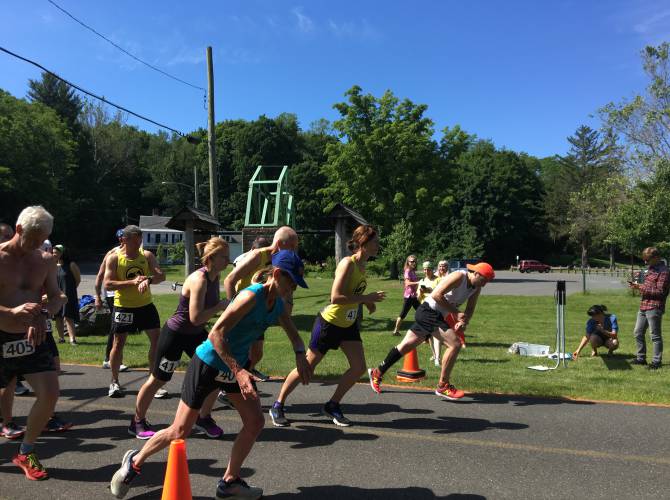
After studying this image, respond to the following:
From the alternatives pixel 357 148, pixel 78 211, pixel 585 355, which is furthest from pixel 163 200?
pixel 585 355

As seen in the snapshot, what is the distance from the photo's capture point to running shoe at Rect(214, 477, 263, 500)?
3.39 meters

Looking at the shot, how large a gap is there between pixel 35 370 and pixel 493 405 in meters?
4.67

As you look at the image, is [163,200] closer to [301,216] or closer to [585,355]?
[301,216]

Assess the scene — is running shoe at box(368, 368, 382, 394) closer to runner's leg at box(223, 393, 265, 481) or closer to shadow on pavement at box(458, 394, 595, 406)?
shadow on pavement at box(458, 394, 595, 406)

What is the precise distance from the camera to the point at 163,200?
251ft

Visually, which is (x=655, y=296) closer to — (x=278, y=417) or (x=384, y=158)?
(x=278, y=417)

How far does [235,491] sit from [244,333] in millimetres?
1045

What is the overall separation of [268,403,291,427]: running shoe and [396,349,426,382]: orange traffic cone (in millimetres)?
2420

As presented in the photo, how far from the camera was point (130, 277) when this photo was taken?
615 centimetres

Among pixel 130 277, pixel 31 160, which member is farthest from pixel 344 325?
pixel 31 160

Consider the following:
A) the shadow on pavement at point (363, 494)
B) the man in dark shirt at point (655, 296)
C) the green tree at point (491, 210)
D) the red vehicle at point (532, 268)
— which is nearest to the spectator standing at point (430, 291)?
the man in dark shirt at point (655, 296)

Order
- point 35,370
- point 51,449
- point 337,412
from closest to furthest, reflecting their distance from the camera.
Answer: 1. point 35,370
2. point 51,449
3. point 337,412

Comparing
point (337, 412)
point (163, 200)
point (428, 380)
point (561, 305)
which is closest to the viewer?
point (337, 412)

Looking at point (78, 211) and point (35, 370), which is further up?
point (78, 211)
